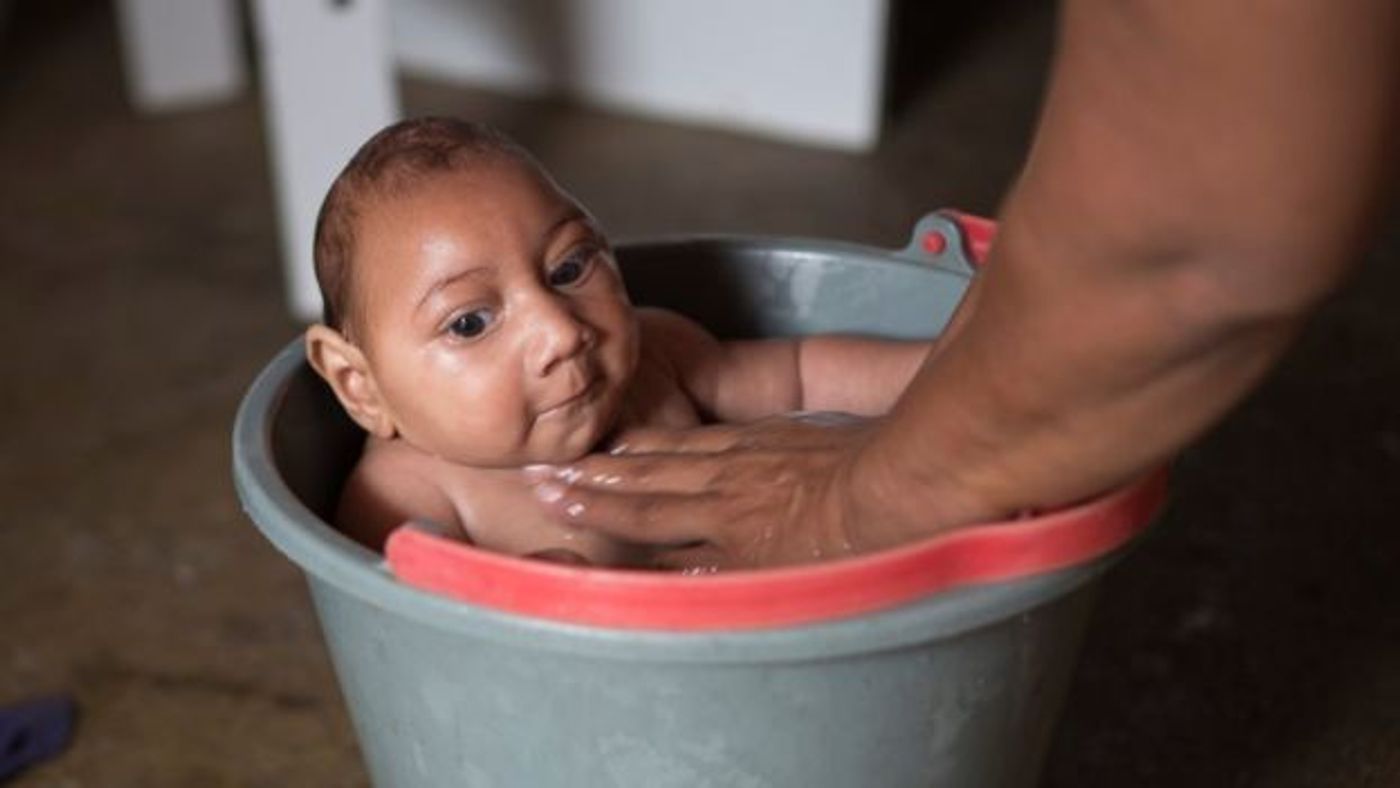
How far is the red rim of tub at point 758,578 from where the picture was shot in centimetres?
73

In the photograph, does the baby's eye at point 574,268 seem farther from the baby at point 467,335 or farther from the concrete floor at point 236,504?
the concrete floor at point 236,504

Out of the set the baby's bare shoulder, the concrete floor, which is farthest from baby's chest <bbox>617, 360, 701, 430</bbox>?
the concrete floor

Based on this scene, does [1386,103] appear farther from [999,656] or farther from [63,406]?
[63,406]

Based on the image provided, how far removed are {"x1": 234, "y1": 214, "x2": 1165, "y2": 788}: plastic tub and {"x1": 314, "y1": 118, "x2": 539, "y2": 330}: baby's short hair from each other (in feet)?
0.30

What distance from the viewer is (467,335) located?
3.08 ft

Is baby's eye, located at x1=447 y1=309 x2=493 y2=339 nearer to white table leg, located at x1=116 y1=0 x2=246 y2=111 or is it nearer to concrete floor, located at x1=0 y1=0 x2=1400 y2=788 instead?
concrete floor, located at x1=0 y1=0 x2=1400 y2=788

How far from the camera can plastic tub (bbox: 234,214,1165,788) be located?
740mm

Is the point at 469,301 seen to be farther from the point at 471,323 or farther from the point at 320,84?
the point at 320,84

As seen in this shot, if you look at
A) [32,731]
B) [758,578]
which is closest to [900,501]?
[758,578]

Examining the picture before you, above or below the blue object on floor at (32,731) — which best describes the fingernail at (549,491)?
above

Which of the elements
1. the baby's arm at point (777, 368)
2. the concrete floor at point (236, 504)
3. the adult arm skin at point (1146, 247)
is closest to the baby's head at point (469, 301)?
the baby's arm at point (777, 368)

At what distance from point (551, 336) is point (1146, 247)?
40 cm

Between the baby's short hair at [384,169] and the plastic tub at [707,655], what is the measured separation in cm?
9

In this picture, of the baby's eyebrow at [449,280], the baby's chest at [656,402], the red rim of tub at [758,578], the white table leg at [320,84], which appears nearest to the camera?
the red rim of tub at [758,578]
